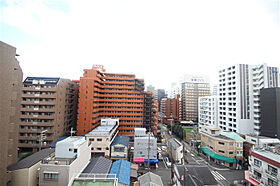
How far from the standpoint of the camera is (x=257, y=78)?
42.4 metres

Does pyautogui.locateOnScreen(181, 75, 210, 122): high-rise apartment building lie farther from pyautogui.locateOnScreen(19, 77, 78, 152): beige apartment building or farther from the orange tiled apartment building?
pyautogui.locateOnScreen(19, 77, 78, 152): beige apartment building

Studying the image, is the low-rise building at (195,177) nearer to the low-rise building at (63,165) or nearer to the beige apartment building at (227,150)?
the low-rise building at (63,165)

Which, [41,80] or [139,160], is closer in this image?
[139,160]

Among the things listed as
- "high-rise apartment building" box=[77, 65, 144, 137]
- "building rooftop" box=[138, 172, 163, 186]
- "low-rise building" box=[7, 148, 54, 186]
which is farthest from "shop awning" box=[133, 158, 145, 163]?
"high-rise apartment building" box=[77, 65, 144, 137]

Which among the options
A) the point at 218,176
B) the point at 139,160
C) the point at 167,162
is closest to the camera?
the point at 218,176

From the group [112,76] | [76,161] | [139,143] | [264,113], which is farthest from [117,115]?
[264,113]

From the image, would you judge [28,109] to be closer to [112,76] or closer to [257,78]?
[112,76]

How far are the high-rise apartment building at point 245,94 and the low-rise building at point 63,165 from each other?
46.9 m

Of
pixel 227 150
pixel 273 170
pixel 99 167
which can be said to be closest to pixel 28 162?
pixel 99 167

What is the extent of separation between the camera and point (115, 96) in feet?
156

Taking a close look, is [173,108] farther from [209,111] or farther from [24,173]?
[24,173]

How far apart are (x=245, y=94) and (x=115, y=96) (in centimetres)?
4486

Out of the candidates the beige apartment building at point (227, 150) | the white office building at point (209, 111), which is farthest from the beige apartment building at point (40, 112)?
the white office building at point (209, 111)

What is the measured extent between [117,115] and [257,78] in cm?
4910
